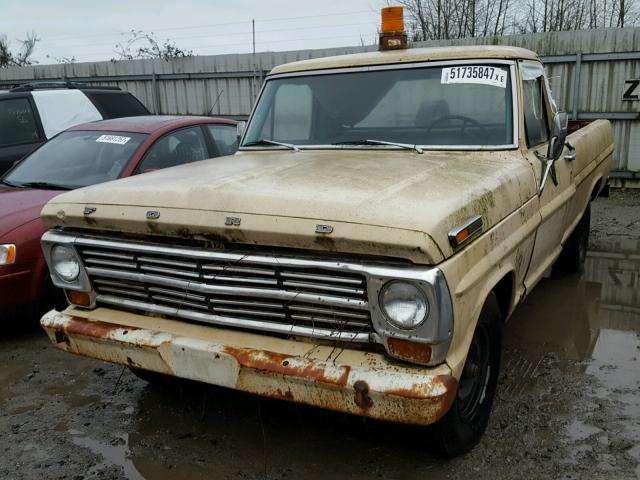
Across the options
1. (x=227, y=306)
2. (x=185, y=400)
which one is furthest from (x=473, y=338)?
(x=185, y=400)

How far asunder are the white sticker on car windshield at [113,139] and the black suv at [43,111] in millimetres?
2048

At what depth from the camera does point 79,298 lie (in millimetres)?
3064

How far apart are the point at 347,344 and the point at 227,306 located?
1.85 ft

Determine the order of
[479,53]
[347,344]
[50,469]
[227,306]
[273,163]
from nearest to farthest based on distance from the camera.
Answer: [347,344]
[227,306]
[50,469]
[273,163]
[479,53]

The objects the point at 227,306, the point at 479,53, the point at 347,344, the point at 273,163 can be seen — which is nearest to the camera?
the point at 347,344

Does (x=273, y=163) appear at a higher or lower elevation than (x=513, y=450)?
higher

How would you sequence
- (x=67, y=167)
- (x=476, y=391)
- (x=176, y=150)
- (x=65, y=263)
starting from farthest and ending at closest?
(x=176, y=150), (x=67, y=167), (x=65, y=263), (x=476, y=391)

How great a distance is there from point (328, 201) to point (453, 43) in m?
8.13

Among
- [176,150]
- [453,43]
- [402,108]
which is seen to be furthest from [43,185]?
Answer: [453,43]

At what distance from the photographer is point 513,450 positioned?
289cm

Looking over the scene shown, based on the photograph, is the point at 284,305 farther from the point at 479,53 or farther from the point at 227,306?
the point at 479,53

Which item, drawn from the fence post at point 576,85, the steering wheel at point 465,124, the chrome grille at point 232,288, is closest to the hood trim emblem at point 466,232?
the chrome grille at point 232,288

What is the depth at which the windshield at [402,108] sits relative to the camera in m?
3.51

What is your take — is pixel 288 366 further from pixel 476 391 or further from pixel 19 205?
pixel 19 205
